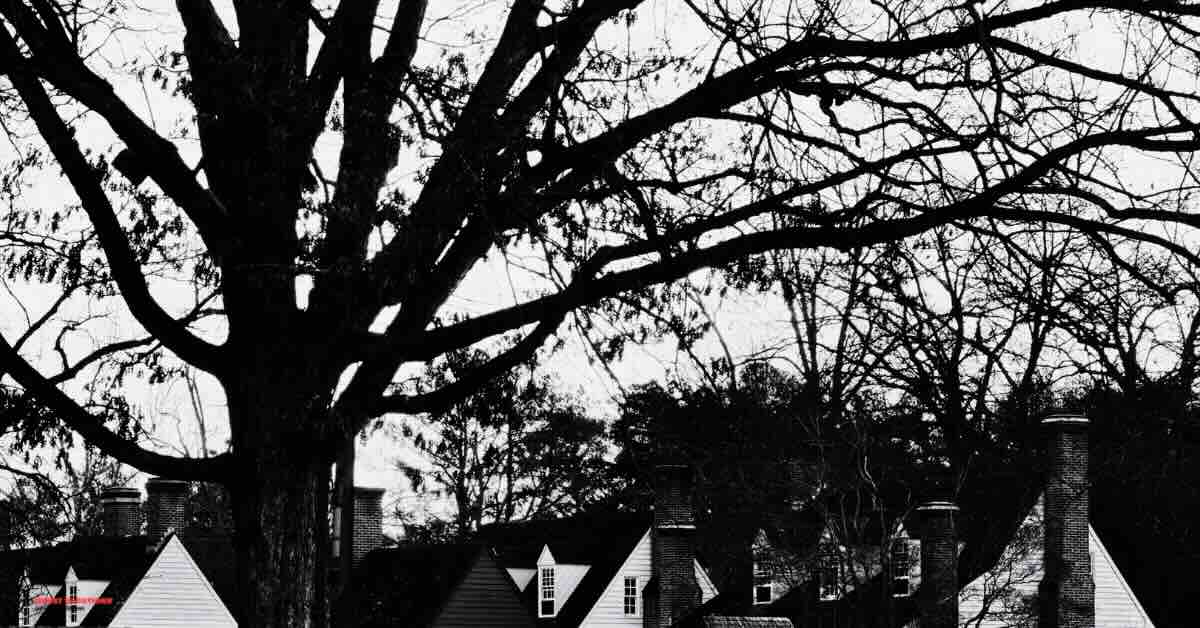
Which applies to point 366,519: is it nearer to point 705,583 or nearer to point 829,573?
point 705,583

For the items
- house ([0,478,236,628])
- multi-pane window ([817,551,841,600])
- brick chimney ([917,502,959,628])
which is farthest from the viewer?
house ([0,478,236,628])

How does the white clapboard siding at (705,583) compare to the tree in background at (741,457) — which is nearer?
the tree in background at (741,457)

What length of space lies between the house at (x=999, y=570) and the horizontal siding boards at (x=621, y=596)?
5.37m

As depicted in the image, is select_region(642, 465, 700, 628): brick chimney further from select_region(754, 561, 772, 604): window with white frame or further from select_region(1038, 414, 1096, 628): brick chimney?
select_region(1038, 414, 1096, 628): brick chimney

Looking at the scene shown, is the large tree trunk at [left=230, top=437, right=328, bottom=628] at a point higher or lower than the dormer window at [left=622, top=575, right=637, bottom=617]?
higher

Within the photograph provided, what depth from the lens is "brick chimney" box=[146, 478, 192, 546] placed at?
4684 cm

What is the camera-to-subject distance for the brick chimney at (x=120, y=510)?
53.6 meters

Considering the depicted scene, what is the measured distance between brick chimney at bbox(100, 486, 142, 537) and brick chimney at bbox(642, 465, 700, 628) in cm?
1836

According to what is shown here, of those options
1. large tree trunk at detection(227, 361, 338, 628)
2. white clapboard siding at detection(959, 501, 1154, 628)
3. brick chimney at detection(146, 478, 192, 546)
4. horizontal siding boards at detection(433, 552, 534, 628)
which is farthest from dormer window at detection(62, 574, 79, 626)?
large tree trunk at detection(227, 361, 338, 628)

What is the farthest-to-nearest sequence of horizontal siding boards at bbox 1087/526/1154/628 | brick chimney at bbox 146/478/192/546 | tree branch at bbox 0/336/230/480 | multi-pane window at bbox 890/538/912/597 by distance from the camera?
brick chimney at bbox 146/478/192/546 → horizontal siding boards at bbox 1087/526/1154/628 → multi-pane window at bbox 890/538/912/597 → tree branch at bbox 0/336/230/480

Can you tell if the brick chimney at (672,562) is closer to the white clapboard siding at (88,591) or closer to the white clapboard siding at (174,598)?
the white clapboard siding at (174,598)

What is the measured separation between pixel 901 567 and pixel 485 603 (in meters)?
10.7

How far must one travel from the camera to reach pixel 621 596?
1876 inches

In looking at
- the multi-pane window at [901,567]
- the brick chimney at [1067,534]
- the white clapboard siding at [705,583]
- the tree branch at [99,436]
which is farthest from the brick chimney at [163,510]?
the tree branch at [99,436]
